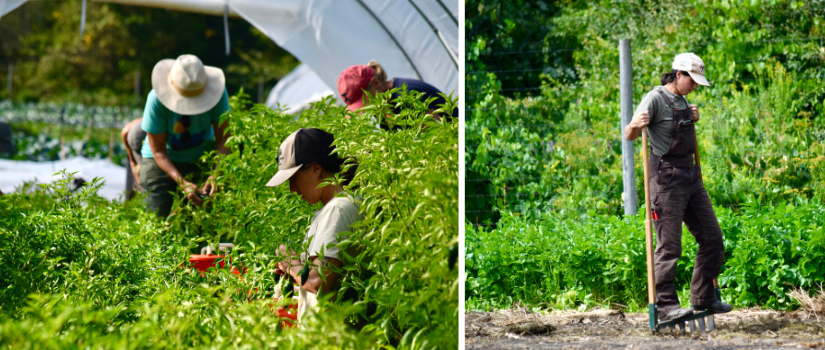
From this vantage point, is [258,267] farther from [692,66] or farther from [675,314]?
[692,66]

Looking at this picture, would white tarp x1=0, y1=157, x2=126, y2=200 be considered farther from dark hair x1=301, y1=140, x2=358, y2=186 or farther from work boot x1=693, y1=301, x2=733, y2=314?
work boot x1=693, y1=301, x2=733, y2=314

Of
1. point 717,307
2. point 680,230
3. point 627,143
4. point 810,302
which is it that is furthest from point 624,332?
point 627,143

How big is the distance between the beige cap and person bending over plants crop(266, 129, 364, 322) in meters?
2.10

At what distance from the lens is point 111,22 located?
80.4 feet

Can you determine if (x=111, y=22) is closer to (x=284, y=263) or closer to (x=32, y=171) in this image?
(x=32, y=171)

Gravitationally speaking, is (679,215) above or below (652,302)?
above

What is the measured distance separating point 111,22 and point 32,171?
15643mm

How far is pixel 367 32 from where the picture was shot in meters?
6.49

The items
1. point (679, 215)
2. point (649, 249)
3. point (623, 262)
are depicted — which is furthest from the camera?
point (623, 262)

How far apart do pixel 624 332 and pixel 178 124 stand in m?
3.03

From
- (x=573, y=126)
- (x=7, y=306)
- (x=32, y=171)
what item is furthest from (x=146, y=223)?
(x=32, y=171)

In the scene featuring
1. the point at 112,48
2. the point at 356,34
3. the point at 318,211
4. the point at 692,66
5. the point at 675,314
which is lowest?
the point at 675,314

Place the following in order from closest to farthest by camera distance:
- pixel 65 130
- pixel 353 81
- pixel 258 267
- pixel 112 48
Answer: pixel 258 267 → pixel 353 81 → pixel 65 130 → pixel 112 48

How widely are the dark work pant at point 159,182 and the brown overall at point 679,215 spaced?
2.91 meters
